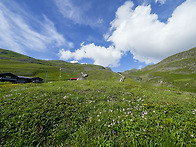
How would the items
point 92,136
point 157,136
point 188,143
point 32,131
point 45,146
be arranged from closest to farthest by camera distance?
point 188,143
point 157,136
point 45,146
point 92,136
point 32,131

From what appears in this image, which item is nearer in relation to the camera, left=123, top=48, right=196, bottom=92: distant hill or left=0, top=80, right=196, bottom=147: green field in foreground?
left=0, top=80, right=196, bottom=147: green field in foreground

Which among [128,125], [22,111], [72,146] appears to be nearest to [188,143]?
[128,125]

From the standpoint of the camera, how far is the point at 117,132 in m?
5.18

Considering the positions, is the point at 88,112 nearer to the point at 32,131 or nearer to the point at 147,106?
the point at 32,131

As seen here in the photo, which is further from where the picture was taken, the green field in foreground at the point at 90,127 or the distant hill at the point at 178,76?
the distant hill at the point at 178,76

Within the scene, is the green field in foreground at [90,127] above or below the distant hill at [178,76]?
below

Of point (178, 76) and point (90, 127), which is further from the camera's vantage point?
point (178, 76)

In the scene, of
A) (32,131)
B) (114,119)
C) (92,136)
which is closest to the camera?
(92,136)

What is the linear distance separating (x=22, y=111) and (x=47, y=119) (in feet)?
8.55

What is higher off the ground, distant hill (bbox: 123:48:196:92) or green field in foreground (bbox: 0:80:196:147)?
distant hill (bbox: 123:48:196:92)

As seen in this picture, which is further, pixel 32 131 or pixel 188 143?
pixel 32 131

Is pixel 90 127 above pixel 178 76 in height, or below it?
below

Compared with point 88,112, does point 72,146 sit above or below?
below

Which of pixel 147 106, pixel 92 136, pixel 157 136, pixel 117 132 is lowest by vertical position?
pixel 92 136
